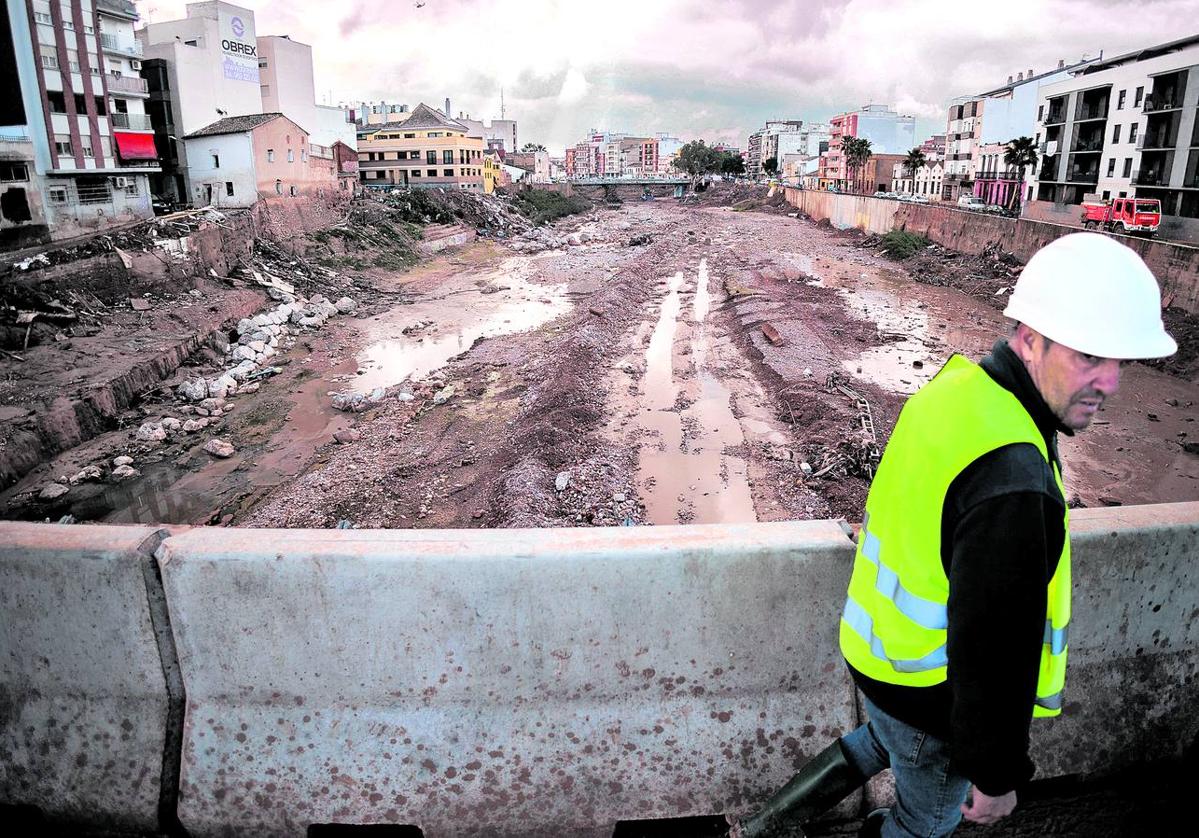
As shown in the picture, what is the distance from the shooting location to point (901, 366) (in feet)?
61.3

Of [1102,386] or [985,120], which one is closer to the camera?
[1102,386]

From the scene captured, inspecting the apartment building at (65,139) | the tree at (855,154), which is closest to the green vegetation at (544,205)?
the tree at (855,154)

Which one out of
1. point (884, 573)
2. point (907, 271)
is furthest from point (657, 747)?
point (907, 271)

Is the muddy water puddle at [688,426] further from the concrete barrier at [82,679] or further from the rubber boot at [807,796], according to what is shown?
the concrete barrier at [82,679]

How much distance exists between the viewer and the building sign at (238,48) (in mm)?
43156

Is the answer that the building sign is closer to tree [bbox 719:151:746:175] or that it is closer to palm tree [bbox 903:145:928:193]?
palm tree [bbox 903:145:928:193]

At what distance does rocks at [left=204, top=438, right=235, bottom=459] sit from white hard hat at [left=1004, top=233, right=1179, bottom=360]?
14.3 m

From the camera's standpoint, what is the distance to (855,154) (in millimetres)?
83438

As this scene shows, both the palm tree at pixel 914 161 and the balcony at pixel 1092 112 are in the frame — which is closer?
the balcony at pixel 1092 112

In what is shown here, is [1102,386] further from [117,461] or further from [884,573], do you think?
[117,461]

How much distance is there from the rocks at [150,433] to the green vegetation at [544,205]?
5150cm

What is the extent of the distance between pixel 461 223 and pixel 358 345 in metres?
29.1

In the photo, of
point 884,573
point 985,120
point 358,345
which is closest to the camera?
point 884,573

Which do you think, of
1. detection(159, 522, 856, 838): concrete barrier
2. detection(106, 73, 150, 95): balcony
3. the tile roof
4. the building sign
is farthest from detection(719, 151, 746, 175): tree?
detection(159, 522, 856, 838): concrete barrier
